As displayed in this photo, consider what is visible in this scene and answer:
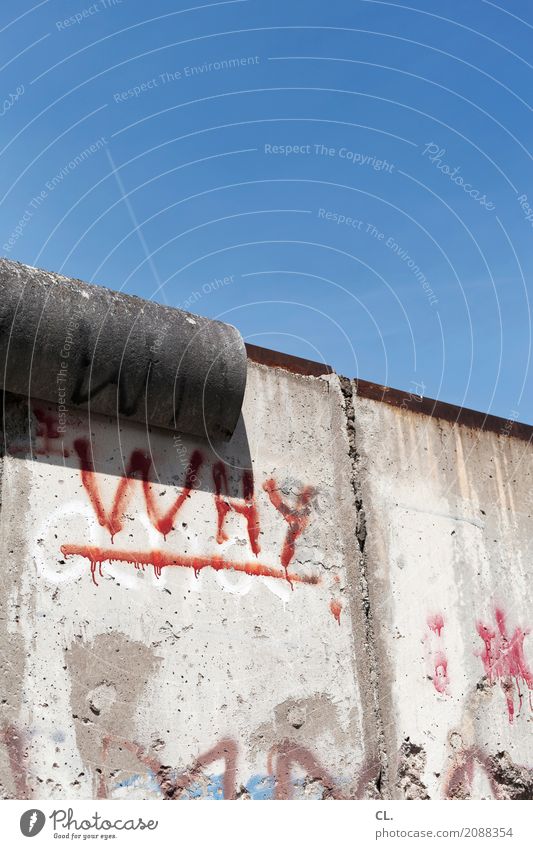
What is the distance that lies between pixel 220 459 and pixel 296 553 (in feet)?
1.74

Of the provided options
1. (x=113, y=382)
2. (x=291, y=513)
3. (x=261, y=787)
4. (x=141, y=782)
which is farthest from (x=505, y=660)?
(x=113, y=382)

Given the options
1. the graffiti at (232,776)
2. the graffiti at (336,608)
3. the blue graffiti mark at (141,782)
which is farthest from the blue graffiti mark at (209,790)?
the graffiti at (336,608)

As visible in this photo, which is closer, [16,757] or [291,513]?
[16,757]

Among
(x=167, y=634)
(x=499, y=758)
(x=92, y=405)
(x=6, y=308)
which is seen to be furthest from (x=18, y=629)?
(x=499, y=758)

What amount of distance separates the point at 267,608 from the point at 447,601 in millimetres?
1054

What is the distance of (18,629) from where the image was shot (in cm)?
346

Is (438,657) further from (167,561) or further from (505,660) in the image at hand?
(167,561)

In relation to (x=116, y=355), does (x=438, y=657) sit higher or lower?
lower

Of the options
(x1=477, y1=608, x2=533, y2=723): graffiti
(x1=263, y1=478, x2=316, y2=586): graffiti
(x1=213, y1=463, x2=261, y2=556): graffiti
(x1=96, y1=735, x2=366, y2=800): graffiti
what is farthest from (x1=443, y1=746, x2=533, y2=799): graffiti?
(x1=213, y1=463, x2=261, y2=556): graffiti

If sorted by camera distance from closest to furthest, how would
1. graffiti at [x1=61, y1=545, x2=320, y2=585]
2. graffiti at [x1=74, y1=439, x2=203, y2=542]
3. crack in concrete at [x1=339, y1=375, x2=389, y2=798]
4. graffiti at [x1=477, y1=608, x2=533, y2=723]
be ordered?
graffiti at [x1=61, y1=545, x2=320, y2=585] < graffiti at [x1=74, y1=439, x2=203, y2=542] < crack in concrete at [x1=339, y1=375, x2=389, y2=798] < graffiti at [x1=477, y1=608, x2=533, y2=723]

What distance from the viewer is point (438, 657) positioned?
4465 mm

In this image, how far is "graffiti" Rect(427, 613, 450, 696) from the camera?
4.42 m

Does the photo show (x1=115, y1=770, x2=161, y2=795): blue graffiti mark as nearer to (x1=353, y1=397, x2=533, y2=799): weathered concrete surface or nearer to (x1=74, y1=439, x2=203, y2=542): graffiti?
(x1=74, y1=439, x2=203, y2=542): graffiti

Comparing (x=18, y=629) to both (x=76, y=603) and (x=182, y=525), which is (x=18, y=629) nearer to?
(x=76, y=603)
